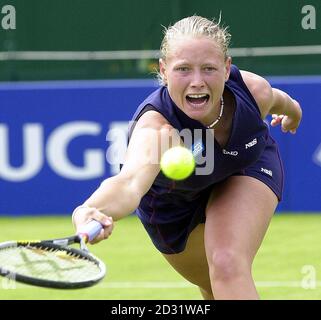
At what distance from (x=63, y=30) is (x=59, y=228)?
16.9ft

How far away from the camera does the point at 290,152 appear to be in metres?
11.6

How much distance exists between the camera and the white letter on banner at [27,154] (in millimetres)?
11375

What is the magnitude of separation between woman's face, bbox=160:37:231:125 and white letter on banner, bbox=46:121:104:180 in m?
6.34

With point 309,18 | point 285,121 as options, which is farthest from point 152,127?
point 309,18

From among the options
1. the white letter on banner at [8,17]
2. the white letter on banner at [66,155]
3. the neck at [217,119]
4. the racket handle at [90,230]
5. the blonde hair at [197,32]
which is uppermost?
the white letter on banner at [8,17]

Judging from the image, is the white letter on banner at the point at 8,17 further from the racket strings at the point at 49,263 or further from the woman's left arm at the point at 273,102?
the racket strings at the point at 49,263

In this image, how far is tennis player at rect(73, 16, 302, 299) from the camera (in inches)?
195

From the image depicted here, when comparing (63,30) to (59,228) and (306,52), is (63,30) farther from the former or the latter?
(59,228)

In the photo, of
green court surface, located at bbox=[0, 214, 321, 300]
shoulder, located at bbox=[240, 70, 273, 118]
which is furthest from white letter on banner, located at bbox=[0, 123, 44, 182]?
shoulder, located at bbox=[240, 70, 273, 118]

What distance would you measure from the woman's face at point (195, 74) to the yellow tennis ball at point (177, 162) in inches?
11.7

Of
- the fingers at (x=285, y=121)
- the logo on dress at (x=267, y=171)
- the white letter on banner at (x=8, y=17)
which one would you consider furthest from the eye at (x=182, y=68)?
the white letter on banner at (x=8, y=17)

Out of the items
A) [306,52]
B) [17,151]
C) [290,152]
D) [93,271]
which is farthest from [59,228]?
[93,271]

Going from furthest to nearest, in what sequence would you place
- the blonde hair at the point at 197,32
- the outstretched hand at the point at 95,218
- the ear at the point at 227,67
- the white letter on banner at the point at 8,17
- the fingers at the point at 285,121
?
the white letter on banner at the point at 8,17 < the fingers at the point at 285,121 < the ear at the point at 227,67 < the blonde hair at the point at 197,32 < the outstretched hand at the point at 95,218

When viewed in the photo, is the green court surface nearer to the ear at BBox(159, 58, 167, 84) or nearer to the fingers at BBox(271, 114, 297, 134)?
the fingers at BBox(271, 114, 297, 134)
